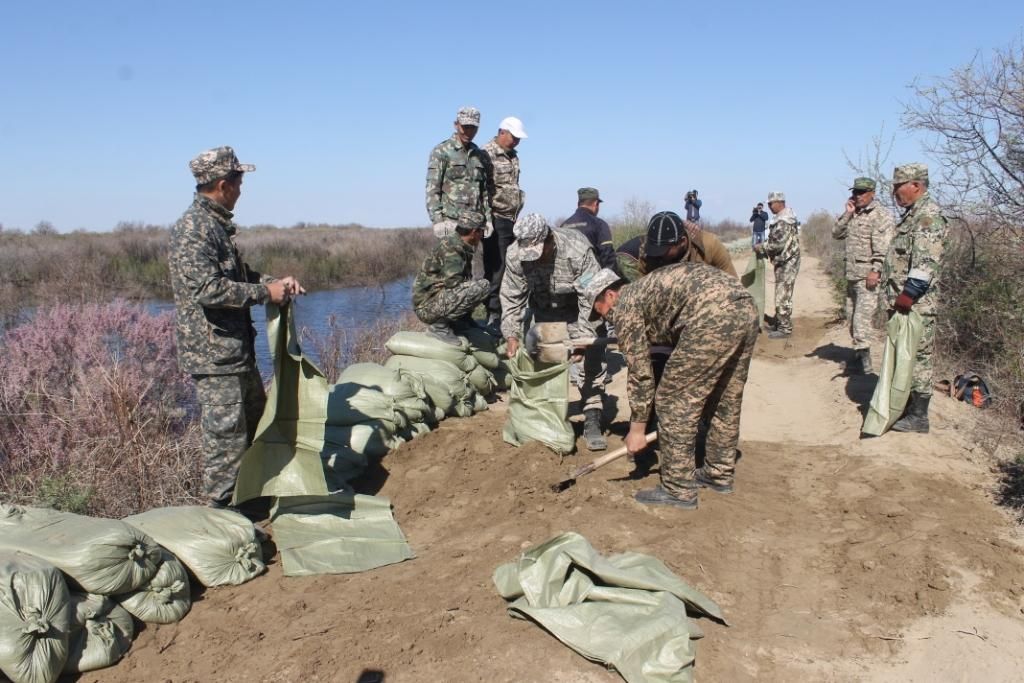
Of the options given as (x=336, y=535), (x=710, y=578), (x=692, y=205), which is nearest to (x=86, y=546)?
(x=336, y=535)

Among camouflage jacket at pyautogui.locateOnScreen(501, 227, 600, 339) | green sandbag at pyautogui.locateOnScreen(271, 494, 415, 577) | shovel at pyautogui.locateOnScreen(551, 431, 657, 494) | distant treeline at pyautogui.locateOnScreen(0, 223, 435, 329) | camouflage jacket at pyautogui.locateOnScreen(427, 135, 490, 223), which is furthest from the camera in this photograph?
distant treeline at pyautogui.locateOnScreen(0, 223, 435, 329)

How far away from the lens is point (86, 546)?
2914mm

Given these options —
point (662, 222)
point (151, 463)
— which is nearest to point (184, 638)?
point (151, 463)

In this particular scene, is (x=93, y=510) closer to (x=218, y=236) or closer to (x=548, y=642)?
(x=218, y=236)

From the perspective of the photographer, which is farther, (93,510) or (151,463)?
(151,463)

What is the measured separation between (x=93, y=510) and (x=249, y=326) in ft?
5.67

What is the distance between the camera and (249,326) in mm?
4031

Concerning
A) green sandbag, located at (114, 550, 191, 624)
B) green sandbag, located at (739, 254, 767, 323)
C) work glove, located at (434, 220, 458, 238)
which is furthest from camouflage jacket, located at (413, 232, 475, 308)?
green sandbag, located at (739, 254, 767, 323)

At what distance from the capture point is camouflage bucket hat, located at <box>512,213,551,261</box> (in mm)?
4834

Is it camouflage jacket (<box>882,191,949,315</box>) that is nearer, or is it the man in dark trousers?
camouflage jacket (<box>882,191,949,315</box>)

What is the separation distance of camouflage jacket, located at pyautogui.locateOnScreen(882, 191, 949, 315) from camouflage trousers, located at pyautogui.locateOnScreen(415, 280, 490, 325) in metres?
3.21

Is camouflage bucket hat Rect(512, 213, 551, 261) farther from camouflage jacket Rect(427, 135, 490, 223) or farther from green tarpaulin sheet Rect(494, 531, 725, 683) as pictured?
green tarpaulin sheet Rect(494, 531, 725, 683)

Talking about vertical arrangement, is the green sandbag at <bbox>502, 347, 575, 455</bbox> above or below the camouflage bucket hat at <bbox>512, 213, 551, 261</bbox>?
below

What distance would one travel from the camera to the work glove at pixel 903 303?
5.12 metres
